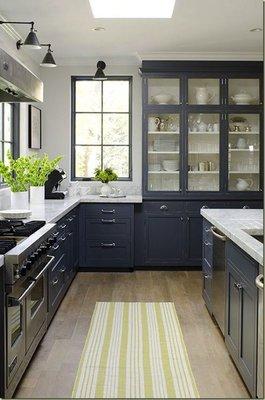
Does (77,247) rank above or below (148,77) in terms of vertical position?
below

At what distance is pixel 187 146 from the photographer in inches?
243

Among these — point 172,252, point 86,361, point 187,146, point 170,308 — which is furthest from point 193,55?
point 86,361

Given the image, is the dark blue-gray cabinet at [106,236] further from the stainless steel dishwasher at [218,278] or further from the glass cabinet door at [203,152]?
the stainless steel dishwasher at [218,278]

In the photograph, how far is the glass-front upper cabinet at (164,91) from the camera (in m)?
6.16

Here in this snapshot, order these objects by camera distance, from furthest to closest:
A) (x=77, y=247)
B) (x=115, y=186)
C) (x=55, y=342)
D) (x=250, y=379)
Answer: (x=115, y=186)
(x=77, y=247)
(x=55, y=342)
(x=250, y=379)

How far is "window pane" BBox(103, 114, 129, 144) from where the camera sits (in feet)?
21.9

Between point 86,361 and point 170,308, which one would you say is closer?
point 86,361

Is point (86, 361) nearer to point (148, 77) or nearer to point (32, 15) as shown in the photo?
point (32, 15)

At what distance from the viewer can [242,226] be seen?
3.41 metres

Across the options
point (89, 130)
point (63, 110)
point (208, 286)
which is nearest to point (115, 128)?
Result: point (89, 130)

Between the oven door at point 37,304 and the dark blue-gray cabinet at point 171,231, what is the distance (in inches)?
106

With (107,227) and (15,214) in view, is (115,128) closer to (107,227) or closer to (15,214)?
(107,227)

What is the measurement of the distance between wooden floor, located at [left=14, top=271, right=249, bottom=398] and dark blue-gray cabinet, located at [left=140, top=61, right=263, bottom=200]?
106cm

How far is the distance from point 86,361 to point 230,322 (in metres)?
0.91
